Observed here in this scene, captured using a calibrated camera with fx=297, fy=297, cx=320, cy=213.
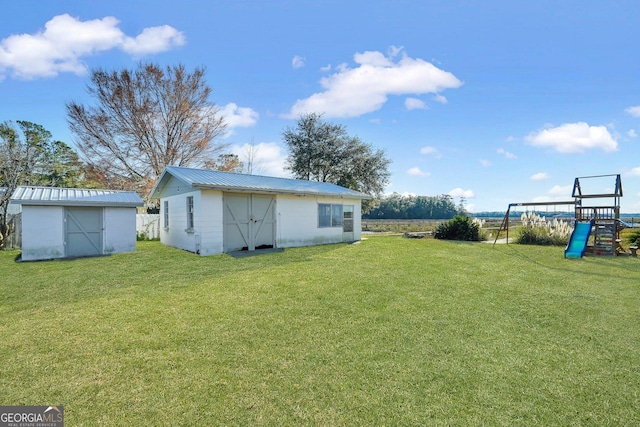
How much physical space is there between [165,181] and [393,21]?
34.5 ft

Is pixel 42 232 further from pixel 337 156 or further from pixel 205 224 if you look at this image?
pixel 337 156

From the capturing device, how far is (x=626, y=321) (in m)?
3.87

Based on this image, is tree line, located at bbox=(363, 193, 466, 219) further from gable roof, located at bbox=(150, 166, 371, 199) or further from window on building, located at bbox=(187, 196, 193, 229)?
window on building, located at bbox=(187, 196, 193, 229)

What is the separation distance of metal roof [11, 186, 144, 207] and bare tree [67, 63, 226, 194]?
9323 millimetres

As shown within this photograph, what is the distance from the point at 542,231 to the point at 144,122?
2288 cm

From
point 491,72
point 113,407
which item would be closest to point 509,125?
point 491,72

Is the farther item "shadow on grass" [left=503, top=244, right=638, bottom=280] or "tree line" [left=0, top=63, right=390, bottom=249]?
"tree line" [left=0, top=63, right=390, bottom=249]

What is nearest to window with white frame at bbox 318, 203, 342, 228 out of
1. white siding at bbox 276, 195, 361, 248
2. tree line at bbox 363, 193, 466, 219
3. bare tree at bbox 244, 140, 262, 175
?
white siding at bbox 276, 195, 361, 248

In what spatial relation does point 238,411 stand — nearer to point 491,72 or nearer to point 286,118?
point 491,72

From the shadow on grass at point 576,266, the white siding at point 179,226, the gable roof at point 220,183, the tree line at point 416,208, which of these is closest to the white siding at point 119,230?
the white siding at point 179,226

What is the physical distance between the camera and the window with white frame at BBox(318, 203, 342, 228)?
1283cm

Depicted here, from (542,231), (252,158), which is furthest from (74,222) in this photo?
(542,231)

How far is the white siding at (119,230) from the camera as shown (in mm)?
9945

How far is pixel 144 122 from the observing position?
18703mm
